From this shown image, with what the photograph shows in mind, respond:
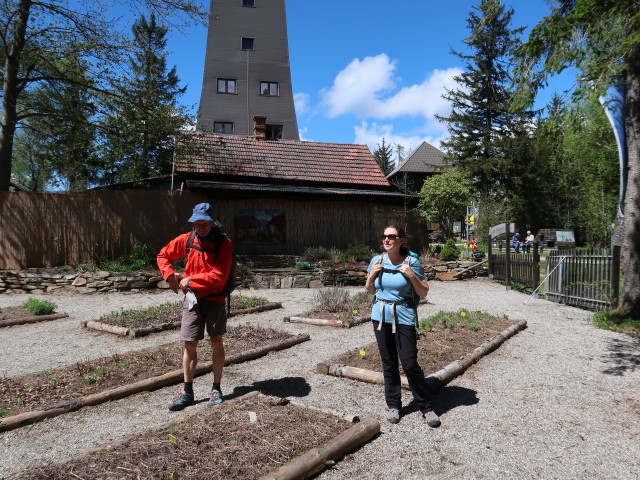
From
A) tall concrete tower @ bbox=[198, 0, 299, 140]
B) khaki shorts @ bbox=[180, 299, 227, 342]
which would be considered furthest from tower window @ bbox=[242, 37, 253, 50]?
khaki shorts @ bbox=[180, 299, 227, 342]

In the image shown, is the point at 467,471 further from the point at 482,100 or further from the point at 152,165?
the point at 482,100

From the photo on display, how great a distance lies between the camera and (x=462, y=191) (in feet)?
89.4

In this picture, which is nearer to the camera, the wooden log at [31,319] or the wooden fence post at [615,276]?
the wooden log at [31,319]

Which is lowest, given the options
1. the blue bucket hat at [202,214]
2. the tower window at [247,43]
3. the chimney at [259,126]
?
the blue bucket hat at [202,214]

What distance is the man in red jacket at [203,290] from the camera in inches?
169

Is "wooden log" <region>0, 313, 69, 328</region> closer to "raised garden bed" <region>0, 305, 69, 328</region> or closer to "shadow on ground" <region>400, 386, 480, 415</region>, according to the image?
"raised garden bed" <region>0, 305, 69, 328</region>

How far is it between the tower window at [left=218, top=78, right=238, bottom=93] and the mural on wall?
58.9ft

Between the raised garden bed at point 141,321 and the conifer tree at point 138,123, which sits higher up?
the conifer tree at point 138,123

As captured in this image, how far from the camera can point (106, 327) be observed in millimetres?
7824

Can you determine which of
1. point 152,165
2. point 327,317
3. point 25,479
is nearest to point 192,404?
point 25,479

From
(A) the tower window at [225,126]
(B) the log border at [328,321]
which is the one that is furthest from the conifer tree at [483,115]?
(B) the log border at [328,321]

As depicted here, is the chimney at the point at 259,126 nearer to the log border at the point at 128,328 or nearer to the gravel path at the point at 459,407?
the log border at the point at 128,328

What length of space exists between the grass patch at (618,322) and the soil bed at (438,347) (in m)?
2.22

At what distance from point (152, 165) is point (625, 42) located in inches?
631
